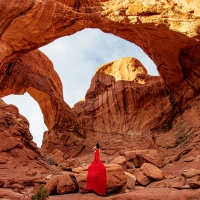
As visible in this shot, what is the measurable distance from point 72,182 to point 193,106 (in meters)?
10.3

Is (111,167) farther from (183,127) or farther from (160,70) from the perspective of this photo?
(160,70)

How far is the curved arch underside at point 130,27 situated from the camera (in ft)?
42.9

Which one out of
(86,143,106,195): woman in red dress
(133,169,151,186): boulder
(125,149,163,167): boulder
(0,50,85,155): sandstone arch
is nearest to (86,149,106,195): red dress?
(86,143,106,195): woman in red dress

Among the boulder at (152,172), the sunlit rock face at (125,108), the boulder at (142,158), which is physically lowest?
the boulder at (152,172)

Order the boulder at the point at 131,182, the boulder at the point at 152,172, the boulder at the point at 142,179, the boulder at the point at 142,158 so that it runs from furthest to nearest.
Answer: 1. the boulder at the point at 142,158
2. the boulder at the point at 152,172
3. the boulder at the point at 142,179
4. the boulder at the point at 131,182

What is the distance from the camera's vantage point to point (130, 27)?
14773mm

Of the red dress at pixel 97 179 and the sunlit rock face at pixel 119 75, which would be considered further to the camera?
the sunlit rock face at pixel 119 75

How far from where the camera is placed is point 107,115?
73.2 ft

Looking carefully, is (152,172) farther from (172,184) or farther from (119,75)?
(119,75)

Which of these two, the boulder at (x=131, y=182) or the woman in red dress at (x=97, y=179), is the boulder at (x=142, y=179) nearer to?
the boulder at (x=131, y=182)

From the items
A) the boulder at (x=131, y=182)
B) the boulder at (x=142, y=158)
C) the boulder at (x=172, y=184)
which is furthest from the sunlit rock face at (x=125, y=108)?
the boulder at (x=131, y=182)

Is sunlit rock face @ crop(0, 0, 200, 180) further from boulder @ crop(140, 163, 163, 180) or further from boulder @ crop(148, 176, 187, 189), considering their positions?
boulder @ crop(148, 176, 187, 189)

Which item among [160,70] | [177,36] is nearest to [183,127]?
[160,70]

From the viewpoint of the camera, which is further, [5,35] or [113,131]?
[113,131]
